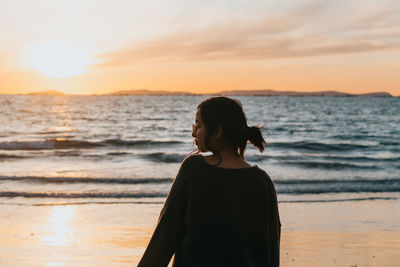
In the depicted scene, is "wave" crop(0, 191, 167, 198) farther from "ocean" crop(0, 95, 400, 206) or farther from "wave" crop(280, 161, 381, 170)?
"wave" crop(280, 161, 381, 170)

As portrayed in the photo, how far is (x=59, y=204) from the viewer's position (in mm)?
9758

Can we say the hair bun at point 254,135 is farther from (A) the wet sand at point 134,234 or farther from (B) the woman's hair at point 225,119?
(A) the wet sand at point 134,234

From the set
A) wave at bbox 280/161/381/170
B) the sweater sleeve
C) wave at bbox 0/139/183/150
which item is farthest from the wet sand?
wave at bbox 0/139/183/150

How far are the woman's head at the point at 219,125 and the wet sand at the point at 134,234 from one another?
4.28 m

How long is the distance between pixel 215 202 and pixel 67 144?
79.7ft

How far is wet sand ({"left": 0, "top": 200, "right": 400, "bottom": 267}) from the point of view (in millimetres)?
6145

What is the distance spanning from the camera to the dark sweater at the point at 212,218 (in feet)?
6.52

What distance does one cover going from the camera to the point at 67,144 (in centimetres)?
2527

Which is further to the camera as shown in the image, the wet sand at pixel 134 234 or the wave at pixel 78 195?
the wave at pixel 78 195

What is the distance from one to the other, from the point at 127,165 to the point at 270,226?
50.4 feet

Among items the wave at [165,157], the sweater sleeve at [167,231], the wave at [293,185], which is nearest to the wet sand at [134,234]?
the wave at [293,185]

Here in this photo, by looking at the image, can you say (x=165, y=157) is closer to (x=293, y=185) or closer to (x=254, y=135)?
(x=293, y=185)

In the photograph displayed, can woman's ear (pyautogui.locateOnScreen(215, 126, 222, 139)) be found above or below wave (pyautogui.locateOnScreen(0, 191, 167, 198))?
above

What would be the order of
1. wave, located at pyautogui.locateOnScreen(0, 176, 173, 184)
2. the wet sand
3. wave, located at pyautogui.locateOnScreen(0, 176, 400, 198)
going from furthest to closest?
wave, located at pyautogui.locateOnScreen(0, 176, 173, 184), wave, located at pyautogui.locateOnScreen(0, 176, 400, 198), the wet sand
